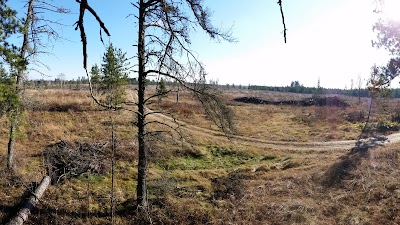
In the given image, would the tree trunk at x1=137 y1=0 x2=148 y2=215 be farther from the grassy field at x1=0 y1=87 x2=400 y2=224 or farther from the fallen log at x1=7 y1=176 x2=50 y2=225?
the fallen log at x1=7 y1=176 x2=50 y2=225

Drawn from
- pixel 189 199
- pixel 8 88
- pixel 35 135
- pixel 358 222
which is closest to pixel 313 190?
pixel 358 222

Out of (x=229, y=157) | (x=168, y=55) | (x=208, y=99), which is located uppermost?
(x=168, y=55)

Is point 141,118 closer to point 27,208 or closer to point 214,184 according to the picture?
point 27,208

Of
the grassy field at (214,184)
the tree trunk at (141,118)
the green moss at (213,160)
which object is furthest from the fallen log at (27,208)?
the green moss at (213,160)

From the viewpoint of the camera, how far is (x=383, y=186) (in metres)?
13.5

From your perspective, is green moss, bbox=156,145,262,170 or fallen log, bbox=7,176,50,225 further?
green moss, bbox=156,145,262,170

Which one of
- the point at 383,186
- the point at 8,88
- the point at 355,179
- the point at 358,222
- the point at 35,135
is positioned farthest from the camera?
the point at 35,135

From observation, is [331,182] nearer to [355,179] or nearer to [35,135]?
[355,179]

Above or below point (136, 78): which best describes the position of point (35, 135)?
below

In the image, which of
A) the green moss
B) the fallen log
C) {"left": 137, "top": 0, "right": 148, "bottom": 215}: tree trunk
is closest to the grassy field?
the green moss

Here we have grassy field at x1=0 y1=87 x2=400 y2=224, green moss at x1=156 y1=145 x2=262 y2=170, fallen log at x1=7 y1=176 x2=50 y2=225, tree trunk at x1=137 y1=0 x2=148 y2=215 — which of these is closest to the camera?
fallen log at x1=7 y1=176 x2=50 y2=225

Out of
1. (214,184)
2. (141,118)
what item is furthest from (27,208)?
(214,184)

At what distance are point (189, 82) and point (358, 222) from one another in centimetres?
713

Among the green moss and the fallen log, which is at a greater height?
the fallen log
